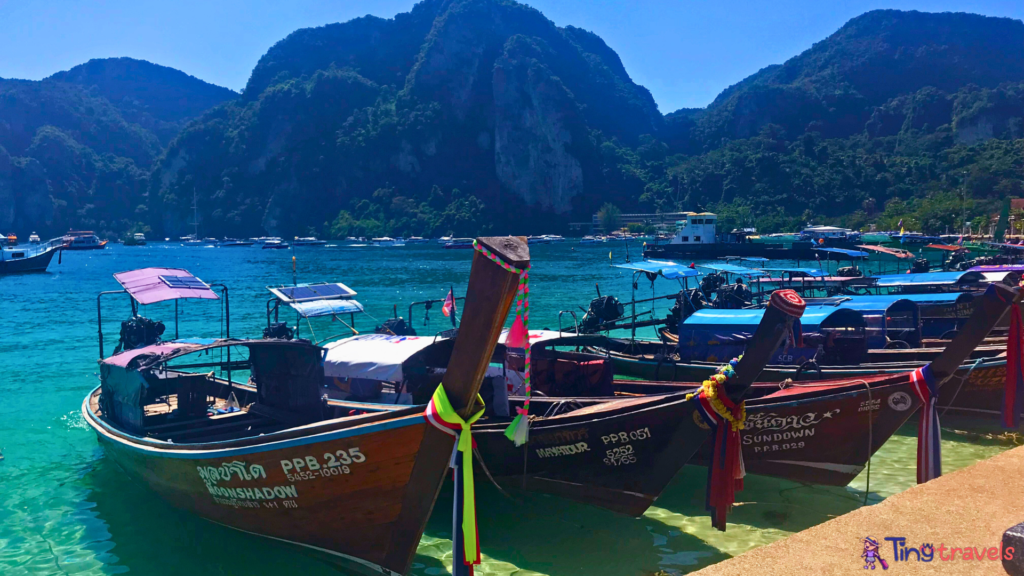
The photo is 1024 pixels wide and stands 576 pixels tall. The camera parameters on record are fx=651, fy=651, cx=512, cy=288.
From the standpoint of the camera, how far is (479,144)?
582 feet

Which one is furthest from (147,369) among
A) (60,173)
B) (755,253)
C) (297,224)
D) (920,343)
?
(60,173)

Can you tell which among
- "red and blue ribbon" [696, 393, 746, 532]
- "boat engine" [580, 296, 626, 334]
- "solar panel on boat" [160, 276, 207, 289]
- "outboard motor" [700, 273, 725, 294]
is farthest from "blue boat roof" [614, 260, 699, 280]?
"red and blue ribbon" [696, 393, 746, 532]

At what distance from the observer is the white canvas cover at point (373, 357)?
426 inches

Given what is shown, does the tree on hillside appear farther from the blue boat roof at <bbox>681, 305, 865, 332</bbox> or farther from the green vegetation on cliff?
the blue boat roof at <bbox>681, 305, 865, 332</bbox>

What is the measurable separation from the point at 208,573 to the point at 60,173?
→ 8503 inches

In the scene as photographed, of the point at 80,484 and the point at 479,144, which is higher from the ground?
the point at 479,144

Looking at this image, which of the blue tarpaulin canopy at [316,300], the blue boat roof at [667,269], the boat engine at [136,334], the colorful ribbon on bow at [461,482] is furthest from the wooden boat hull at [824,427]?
the boat engine at [136,334]

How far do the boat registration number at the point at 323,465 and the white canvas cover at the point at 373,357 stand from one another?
359 centimetres

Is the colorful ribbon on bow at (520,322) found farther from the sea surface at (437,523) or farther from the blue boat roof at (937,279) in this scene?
the blue boat roof at (937,279)

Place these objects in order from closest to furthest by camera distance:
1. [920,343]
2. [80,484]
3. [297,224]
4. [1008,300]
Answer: [1008,300]
[80,484]
[920,343]
[297,224]

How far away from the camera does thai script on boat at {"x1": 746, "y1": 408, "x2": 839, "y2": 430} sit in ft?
30.4

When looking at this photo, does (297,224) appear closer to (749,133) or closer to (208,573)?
(749,133)

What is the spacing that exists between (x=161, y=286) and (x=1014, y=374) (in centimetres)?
1483

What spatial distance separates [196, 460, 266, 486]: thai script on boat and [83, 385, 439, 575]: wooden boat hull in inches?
0.6
